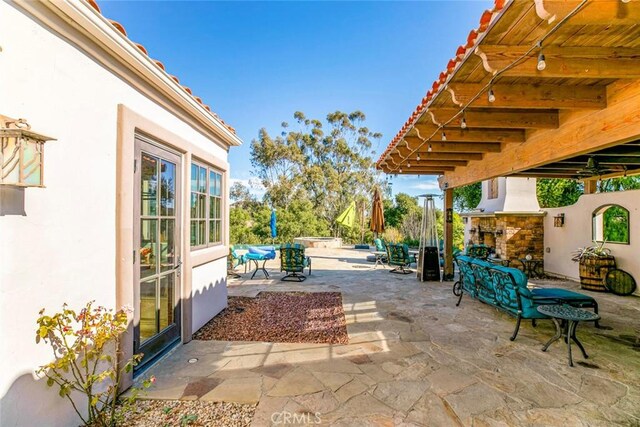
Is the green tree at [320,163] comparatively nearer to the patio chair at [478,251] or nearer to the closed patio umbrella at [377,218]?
the closed patio umbrella at [377,218]

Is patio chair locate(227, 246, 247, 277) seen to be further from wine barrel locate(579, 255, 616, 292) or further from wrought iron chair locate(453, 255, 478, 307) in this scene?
wine barrel locate(579, 255, 616, 292)

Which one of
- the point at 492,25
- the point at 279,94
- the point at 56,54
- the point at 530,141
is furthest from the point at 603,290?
the point at 279,94

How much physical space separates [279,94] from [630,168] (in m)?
14.6

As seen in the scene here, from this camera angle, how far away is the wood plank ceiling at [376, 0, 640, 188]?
1787 millimetres

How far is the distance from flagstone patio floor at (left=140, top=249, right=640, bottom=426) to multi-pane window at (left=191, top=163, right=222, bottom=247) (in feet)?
4.58

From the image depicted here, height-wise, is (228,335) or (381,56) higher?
(381,56)

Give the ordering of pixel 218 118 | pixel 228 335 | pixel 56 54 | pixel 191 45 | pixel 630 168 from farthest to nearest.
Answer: pixel 191 45 → pixel 630 168 → pixel 218 118 → pixel 228 335 → pixel 56 54

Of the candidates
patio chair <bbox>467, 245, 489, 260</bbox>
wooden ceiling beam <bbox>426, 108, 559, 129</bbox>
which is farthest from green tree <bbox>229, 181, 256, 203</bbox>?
wooden ceiling beam <bbox>426, 108, 559, 129</bbox>

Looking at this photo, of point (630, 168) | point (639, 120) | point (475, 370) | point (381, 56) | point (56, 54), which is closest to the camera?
point (56, 54)

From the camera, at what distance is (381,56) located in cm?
1012

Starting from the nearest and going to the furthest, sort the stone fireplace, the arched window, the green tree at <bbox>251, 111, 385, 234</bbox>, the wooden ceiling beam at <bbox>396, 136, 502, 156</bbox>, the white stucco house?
the white stucco house < the wooden ceiling beam at <bbox>396, 136, 502, 156</bbox> < the arched window < the stone fireplace < the green tree at <bbox>251, 111, 385, 234</bbox>

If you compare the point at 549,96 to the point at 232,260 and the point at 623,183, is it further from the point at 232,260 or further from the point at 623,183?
the point at 623,183

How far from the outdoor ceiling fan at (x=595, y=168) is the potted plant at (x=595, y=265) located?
1741 mm

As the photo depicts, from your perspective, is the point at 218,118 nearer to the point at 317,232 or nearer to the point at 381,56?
the point at 381,56
